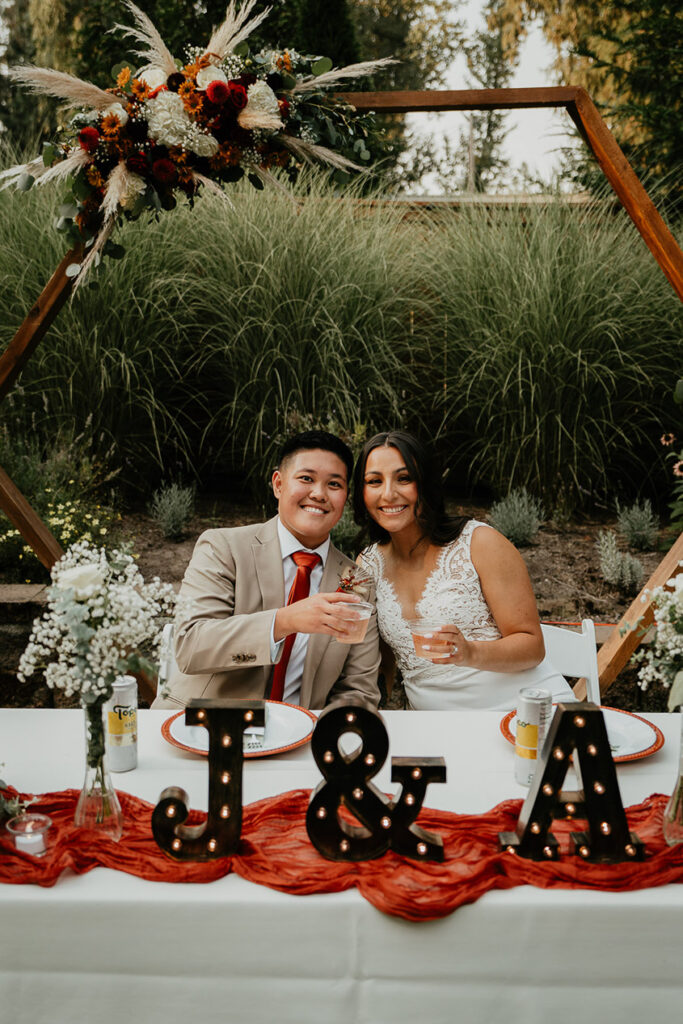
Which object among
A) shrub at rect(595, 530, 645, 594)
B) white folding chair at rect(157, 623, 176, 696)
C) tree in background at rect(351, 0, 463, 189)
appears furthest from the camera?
tree in background at rect(351, 0, 463, 189)

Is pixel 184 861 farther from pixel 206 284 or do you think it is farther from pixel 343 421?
pixel 206 284

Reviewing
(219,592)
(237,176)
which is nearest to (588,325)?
(237,176)

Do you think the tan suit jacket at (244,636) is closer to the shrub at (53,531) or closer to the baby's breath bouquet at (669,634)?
the baby's breath bouquet at (669,634)

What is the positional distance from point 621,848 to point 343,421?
343 centimetres

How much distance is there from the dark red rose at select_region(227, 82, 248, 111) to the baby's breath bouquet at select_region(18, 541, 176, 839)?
1.68 m

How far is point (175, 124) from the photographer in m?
2.32

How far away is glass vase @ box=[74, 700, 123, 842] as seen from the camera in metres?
1.25

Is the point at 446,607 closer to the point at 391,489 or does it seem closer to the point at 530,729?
the point at 391,489

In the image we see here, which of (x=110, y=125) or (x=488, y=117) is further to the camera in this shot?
(x=488, y=117)

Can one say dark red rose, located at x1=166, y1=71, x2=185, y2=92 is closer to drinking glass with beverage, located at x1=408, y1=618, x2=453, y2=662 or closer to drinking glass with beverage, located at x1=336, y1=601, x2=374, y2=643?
drinking glass with beverage, located at x1=336, y1=601, x2=374, y2=643

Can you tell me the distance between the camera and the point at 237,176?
2.57 m

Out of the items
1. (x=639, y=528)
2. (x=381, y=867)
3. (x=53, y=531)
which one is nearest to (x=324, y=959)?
(x=381, y=867)

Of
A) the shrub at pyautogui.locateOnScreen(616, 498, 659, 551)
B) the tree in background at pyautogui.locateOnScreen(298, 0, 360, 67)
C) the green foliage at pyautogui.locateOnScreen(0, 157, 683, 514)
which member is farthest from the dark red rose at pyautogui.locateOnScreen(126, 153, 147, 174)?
the tree in background at pyautogui.locateOnScreen(298, 0, 360, 67)

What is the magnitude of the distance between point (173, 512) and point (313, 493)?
2.16 meters
